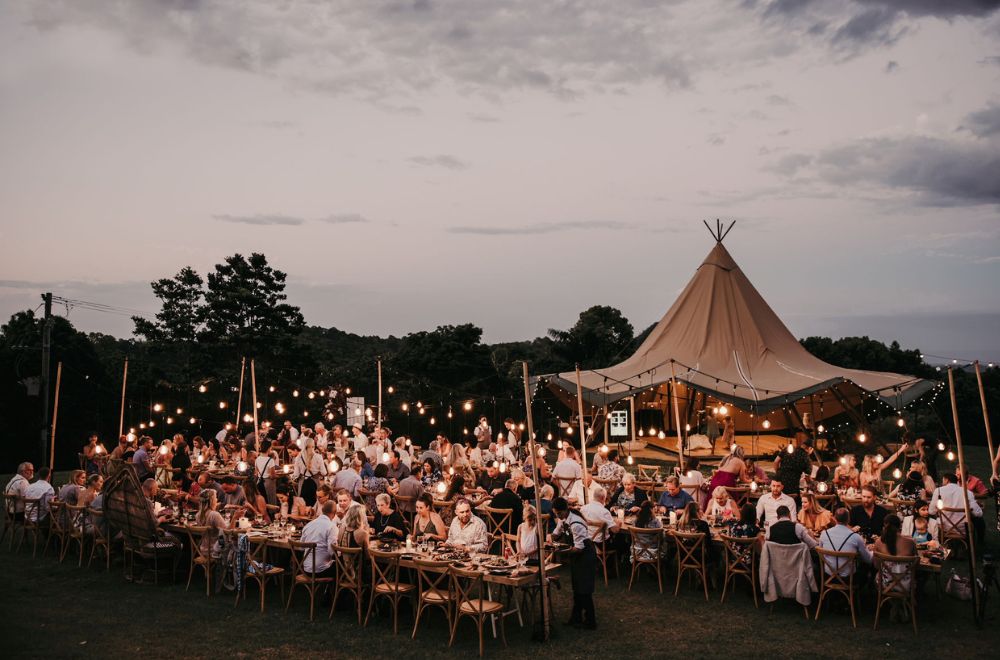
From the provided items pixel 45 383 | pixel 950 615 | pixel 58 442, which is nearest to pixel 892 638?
pixel 950 615

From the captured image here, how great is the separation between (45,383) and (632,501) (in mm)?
17547

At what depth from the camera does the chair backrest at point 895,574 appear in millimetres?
7945

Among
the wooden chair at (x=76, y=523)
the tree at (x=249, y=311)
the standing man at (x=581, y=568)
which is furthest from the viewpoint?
the tree at (x=249, y=311)

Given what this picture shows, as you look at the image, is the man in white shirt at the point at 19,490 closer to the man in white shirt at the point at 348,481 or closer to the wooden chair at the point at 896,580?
the man in white shirt at the point at 348,481

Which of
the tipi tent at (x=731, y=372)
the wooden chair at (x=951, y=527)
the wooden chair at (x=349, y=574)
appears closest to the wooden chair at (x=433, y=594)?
the wooden chair at (x=349, y=574)

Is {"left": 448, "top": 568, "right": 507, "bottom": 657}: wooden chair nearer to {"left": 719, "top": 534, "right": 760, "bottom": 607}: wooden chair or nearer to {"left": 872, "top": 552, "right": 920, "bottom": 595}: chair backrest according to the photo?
{"left": 719, "top": 534, "right": 760, "bottom": 607}: wooden chair

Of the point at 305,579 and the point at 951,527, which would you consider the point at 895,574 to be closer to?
the point at 951,527

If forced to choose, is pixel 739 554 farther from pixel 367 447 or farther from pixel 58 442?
pixel 58 442

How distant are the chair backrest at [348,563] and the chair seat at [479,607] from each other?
4.53 ft

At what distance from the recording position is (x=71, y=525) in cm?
1127

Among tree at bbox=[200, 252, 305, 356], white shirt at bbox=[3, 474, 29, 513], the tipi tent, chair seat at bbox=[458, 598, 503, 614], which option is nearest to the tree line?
tree at bbox=[200, 252, 305, 356]

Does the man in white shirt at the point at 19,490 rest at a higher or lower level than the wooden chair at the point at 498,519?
higher

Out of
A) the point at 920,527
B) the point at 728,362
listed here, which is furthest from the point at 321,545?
the point at 728,362

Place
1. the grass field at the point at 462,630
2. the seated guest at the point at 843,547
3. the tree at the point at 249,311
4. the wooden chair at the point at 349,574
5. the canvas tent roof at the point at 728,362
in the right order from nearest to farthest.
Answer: the grass field at the point at 462,630, the seated guest at the point at 843,547, the wooden chair at the point at 349,574, the canvas tent roof at the point at 728,362, the tree at the point at 249,311
